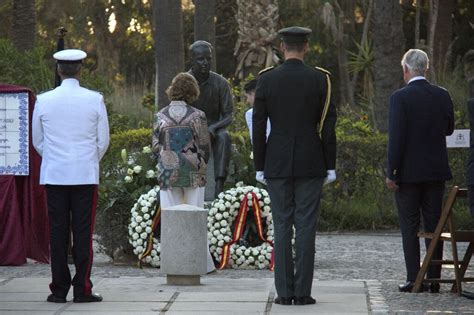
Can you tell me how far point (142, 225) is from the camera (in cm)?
1336

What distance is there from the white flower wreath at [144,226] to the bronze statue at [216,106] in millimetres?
788

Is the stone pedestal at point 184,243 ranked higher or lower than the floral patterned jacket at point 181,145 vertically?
lower

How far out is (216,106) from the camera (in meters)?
13.9

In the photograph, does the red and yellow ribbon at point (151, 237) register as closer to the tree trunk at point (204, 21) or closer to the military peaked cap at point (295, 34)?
the military peaked cap at point (295, 34)

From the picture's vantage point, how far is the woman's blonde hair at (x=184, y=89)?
483 inches

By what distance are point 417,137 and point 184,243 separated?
2267 mm

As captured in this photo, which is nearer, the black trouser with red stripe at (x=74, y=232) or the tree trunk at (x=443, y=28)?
the black trouser with red stripe at (x=74, y=232)

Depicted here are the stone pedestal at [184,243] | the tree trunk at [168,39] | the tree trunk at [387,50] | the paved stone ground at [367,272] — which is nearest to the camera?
the paved stone ground at [367,272]

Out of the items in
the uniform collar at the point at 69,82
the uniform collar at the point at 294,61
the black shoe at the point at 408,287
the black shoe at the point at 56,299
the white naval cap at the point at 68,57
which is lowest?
the black shoe at the point at 56,299

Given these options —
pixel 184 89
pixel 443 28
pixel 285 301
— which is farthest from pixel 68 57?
pixel 443 28

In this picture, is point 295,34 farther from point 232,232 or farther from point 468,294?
point 232,232

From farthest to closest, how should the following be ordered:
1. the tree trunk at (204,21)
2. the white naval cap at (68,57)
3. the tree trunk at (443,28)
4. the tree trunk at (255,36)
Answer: the tree trunk at (443,28) < the tree trunk at (255,36) < the tree trunk at (204,21) < the white naval cap at (68,57)

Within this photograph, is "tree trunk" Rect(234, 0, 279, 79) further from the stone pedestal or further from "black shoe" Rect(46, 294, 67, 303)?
"black shoe" Rect(46, 294, 67, 303)

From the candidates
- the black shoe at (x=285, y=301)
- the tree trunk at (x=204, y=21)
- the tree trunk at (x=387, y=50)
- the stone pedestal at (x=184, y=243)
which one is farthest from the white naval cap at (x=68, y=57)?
the tree trunk at (x=204, y=21)
